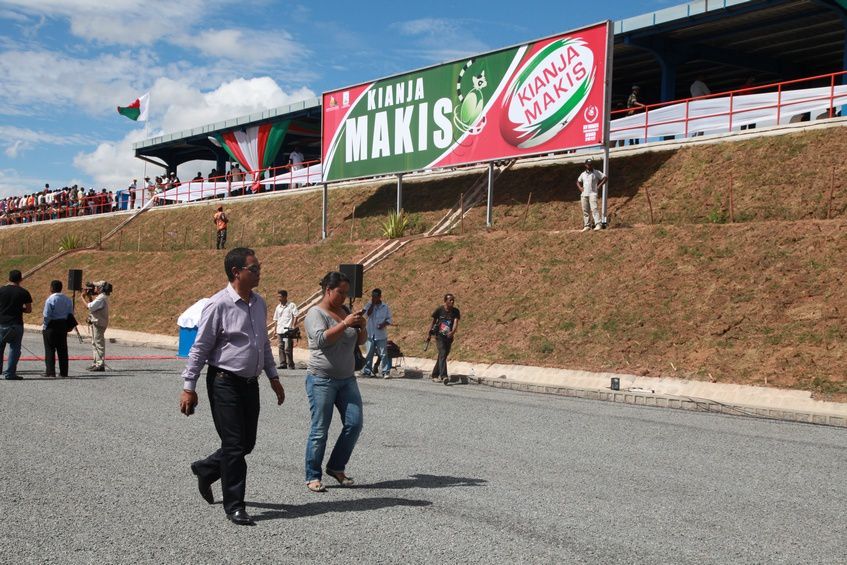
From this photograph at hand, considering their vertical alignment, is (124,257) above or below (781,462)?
above

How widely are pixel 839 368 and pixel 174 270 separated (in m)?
27.3

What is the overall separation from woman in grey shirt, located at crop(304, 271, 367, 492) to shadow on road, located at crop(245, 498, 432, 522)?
1.36 feet

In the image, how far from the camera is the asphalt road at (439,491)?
213 inches

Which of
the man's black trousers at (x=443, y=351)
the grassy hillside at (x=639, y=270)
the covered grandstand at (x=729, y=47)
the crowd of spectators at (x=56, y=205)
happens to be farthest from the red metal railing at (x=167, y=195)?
the man's black trousers at (x=443, y=351)

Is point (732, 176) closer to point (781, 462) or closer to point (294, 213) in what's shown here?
point (781, 462)

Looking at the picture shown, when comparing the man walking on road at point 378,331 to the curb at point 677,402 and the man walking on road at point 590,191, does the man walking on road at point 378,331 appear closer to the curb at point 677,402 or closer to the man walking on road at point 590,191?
the curb at point 677,402

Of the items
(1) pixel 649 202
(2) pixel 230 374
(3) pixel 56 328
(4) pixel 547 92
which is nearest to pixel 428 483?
(2) pixel 230 374

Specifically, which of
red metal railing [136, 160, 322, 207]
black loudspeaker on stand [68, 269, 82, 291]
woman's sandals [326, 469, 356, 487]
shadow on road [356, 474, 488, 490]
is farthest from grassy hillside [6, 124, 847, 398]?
woman's sandals [326, 469, 356, 487]

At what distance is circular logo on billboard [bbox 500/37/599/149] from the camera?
23.6m

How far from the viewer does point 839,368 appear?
1414cm

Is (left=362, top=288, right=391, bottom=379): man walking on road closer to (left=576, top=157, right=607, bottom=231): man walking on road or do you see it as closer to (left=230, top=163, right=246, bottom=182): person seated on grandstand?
(left=576, top=157, right=607, bottom=231): man walking on road

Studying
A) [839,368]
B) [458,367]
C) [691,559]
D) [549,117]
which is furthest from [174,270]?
[691,559]

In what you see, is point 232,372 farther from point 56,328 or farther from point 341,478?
point 56,328

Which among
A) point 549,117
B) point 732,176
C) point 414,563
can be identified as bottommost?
point 414,563
